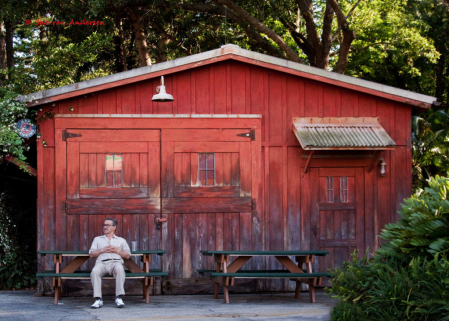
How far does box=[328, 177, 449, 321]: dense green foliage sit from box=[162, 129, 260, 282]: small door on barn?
323 centimetres

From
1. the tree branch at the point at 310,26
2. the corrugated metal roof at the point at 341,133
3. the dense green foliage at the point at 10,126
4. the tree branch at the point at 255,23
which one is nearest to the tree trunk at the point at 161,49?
the tree branch at the point at 255,23

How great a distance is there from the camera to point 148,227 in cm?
943

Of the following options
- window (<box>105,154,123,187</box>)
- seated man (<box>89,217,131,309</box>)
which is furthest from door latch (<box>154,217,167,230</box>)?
seated man (<box>89,217,131,309</box>)

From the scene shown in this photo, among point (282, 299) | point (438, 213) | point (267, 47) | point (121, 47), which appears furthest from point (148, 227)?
point (121, 47)

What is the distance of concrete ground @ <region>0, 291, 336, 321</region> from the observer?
282 inches

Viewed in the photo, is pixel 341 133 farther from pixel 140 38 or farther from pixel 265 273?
pixel 140 38

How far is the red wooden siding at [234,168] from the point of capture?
368 inches

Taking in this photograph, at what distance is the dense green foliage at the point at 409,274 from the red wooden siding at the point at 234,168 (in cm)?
314

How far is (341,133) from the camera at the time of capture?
375 inches

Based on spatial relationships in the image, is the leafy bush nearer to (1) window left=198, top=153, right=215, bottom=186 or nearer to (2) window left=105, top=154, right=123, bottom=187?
(1) window left=198, top=153, right=215, bottom=186

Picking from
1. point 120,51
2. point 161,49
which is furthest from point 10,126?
point 120,51

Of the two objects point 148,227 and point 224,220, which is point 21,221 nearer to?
point 148,227

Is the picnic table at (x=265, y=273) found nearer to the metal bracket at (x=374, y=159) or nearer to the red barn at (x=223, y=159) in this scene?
the red barn at (x=223, y=159)

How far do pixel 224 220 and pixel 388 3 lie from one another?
15180 millimetres
